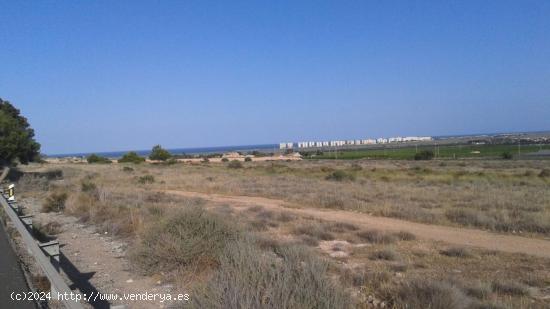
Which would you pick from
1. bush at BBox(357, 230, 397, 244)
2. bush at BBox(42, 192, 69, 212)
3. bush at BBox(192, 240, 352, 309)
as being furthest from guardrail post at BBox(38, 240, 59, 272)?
bush at BBox(42, 192, 69, 212)

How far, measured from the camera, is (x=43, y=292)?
21.0 ft

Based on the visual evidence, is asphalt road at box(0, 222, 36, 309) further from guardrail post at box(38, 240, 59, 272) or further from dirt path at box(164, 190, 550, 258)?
dirt path at box(164, 190, 550, 258)

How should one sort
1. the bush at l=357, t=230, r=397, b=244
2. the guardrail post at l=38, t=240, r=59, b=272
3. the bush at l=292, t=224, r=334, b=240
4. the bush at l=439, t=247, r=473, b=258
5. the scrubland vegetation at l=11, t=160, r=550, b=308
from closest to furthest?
1. the scrubland vegetation at l=11, t=160, r=550, b=308
2. the guardrail post at l=38, t=240, r=59, b=272
3. the bush at l=439, t=247, r=473, b=258
4. the bush at l=357, t=230, r=397, b=244
5. the bush at l=292, t=224, r=334, b=240

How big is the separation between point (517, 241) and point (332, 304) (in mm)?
10581

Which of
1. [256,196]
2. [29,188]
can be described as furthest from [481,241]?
[29,188]

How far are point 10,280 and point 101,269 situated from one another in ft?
7.29

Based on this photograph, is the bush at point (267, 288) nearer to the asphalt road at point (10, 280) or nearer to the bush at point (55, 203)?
the asphalt road at point (10, 280)

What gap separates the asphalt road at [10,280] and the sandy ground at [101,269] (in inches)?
28.9

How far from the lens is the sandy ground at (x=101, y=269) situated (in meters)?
7.18

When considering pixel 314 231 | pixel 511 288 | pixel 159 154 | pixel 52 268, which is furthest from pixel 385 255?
pixel 159 154

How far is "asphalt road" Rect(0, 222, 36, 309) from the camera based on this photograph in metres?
5.46

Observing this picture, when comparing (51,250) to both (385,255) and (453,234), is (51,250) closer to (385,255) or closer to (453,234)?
(385,255)

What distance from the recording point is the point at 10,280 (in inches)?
257

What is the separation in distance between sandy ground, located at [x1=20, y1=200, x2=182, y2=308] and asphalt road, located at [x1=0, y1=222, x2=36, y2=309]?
734 mm
